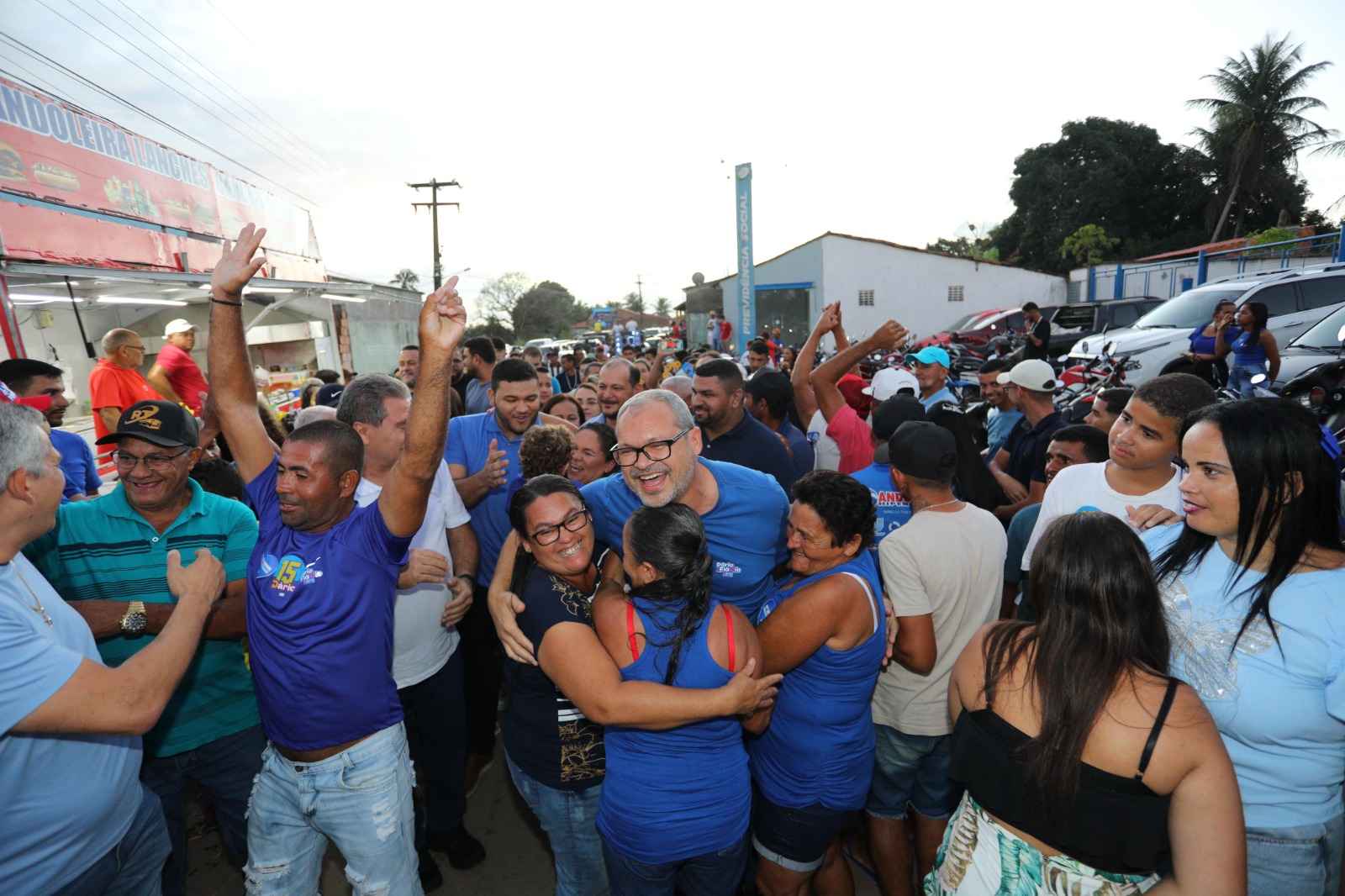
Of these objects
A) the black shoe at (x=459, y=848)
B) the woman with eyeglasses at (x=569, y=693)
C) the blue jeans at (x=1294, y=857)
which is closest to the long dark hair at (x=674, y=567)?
the woman with eyeglasses at (x=569, y=693)

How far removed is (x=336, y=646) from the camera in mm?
2305

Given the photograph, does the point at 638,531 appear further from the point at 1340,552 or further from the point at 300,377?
the point at 300,377

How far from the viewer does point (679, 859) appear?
2.07m

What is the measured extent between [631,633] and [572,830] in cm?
101

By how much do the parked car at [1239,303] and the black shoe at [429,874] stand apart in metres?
10.7

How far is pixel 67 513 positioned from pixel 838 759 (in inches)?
125

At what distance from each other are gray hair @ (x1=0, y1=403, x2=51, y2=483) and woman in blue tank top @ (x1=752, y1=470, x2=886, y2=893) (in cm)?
225

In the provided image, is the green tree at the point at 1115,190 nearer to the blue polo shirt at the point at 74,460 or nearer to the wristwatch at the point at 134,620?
the blue polo shirt at the point at 74,460

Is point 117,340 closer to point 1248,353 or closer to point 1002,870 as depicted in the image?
point 1002,870

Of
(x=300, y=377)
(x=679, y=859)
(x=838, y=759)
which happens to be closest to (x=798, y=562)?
(x=838, y=759)

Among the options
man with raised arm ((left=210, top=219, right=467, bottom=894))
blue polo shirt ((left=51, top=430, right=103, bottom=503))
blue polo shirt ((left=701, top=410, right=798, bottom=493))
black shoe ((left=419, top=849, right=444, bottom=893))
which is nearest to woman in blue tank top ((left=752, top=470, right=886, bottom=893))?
man with raised arm ((left=210, top=219, right=467, bottom=894))

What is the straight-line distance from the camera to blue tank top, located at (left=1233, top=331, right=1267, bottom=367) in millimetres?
7340

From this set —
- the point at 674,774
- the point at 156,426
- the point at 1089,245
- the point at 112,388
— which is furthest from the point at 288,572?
the point at 1089,245

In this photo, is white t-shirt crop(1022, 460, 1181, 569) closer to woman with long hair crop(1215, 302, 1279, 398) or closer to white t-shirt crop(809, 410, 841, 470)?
white t-shirt crop(809, 410, 841, 470)
